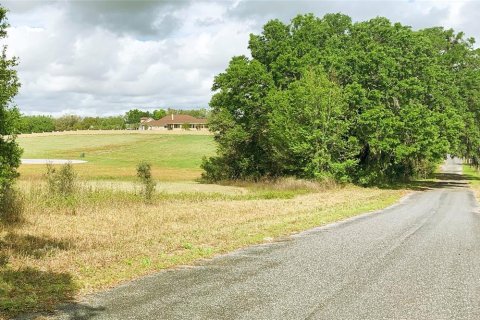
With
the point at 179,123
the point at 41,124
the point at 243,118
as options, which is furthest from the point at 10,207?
the point at 179,123

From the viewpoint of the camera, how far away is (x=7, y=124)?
19781 millimetres

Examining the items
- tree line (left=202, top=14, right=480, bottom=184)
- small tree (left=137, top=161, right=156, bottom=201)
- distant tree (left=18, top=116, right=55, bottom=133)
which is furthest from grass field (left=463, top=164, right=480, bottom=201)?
distant tree (left=18, top=116, right=55, bottom=133)

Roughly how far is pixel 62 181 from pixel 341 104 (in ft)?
87.9

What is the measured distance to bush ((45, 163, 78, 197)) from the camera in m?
25.1

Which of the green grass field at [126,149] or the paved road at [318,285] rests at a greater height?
the green grass field at [126,149]

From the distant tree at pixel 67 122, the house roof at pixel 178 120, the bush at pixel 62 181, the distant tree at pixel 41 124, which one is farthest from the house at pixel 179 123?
the bush at pixel 62 181

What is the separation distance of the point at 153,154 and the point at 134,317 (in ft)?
315

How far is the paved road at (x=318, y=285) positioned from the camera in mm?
7492

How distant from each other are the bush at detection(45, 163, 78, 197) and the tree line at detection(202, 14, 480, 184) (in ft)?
72.3

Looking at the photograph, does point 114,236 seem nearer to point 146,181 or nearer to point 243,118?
point 146,181

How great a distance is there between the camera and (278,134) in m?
44.8

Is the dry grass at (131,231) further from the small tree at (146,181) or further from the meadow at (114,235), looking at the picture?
the small tree at (146,181)

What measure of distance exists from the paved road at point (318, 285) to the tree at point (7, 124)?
38.1 feet

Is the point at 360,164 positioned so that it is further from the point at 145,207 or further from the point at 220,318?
the point at 220,318
